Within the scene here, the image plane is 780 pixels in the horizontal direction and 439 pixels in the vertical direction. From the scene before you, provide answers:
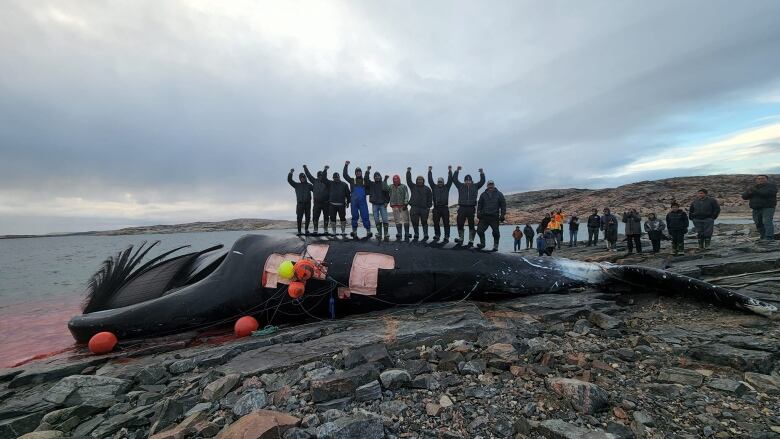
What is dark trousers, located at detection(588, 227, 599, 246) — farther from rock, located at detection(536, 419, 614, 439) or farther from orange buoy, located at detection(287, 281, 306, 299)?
rock, located at detection(536, 419, 614, 439)

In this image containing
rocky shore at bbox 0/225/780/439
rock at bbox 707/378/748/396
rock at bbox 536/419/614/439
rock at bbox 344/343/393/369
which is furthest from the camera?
rock at bbox 344/343/393/369

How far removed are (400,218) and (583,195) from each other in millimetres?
130517

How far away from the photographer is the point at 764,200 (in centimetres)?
1328

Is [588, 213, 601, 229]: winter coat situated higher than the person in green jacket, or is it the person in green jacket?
the person in green jacket

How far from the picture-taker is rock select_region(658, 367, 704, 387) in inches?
165

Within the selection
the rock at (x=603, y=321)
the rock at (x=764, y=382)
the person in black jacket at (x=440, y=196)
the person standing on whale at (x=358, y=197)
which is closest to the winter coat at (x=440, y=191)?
the person in black jacket at (x=440, y=196)

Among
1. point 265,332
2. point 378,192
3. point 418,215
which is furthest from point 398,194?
point 265,332

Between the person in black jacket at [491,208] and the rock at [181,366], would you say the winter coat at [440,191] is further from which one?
the rock at [181,366]

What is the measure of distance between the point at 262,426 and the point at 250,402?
3.64 ft

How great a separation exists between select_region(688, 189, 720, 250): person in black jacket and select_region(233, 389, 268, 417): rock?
1622 cm

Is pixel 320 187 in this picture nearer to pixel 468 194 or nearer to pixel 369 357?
pixel 468 194

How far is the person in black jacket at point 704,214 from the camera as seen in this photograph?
13530 mm

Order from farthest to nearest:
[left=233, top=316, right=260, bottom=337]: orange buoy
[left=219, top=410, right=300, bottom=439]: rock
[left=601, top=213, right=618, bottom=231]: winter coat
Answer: [left=601, top=213, right=618, bottom=231]: winter coat
[left=233, top=316, right=260, bottom=337]: orange buoy
[left=219, top=410, right=300, bottom=439]: rock

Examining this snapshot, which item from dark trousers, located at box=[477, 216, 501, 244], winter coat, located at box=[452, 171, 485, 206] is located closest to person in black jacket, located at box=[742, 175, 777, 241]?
dark trousers, located at box=[477, 216, 501, 244]
